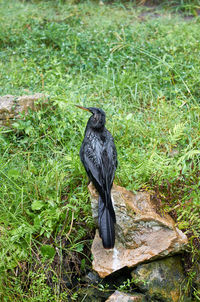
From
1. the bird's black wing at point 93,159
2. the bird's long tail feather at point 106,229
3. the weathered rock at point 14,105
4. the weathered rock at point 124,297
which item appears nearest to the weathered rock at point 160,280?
the weathered rock at point 124,297

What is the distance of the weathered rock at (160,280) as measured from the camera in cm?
297

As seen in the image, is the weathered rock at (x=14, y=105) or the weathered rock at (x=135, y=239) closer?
the weathered rock at (x=135, y=239)

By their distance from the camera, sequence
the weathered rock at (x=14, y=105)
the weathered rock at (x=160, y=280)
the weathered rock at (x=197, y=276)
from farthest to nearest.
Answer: the weathered rock at (x=14, y=105)
the weathered rock at (x=197, y=276)
the weathered rock at (x=160, y=280)

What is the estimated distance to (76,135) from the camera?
4.35 meters

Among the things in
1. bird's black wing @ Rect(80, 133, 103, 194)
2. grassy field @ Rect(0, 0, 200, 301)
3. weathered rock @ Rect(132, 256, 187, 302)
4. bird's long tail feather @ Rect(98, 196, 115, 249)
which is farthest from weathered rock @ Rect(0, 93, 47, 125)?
weathered rock @ Rect(132, 256, 187, 302)

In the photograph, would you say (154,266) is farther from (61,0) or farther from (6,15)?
(61,0)

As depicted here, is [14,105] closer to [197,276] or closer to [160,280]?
[160,280]

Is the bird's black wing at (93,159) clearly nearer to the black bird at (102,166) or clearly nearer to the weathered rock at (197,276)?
the black bird at (102,166)

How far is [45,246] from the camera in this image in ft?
10.3

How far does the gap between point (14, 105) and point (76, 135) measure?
89 centimetres

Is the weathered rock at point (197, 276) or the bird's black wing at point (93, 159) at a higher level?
the bird's black wing at point (93, 159)

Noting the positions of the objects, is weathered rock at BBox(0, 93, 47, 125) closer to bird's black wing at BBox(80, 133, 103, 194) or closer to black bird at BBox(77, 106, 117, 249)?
black bird at BBox(77, 106, 117, 249)

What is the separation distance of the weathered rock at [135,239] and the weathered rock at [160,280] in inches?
3.6

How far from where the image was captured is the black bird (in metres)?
3.03
